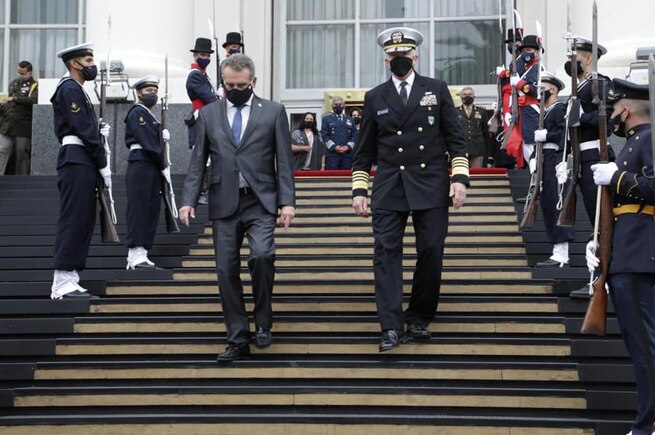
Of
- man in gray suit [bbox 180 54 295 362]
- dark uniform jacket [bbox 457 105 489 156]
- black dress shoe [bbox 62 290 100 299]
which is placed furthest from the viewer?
dark uniform jacket [bbox 457 105 489 156]

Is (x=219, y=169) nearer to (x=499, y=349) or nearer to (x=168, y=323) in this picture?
(x=168, y=323)

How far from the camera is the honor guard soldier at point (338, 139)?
17.1 meters

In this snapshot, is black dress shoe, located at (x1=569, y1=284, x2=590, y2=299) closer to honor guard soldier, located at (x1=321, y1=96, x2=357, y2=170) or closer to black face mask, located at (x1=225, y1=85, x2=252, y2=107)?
black face mask, located at (x1=225, y1=85, x2=252, y2=107)

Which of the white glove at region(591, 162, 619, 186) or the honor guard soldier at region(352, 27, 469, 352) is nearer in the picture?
the white glove at region(591, 162, 619, 186)

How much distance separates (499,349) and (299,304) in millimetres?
1654

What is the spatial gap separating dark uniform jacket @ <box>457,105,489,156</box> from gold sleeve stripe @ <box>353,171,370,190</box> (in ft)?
24.8

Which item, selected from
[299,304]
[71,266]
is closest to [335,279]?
[299,304]

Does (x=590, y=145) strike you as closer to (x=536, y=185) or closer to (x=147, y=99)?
(x=536, y=185)

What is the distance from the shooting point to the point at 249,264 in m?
8.53

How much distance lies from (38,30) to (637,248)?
584 inches

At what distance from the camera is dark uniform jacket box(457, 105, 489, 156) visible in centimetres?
1634

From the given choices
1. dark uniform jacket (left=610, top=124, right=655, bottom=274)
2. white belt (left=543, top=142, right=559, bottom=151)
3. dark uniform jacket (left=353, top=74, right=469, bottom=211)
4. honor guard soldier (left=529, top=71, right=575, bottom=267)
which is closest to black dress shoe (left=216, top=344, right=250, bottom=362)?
dark uniform jacket (left=353, top=74, right=469, bottom=211)

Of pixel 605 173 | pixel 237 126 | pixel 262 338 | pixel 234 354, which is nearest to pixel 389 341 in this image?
pixel 262 338

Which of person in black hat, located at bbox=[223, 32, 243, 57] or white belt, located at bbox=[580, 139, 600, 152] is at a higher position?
person in black hat, located at bbox=[223, 32, 243, 57]
